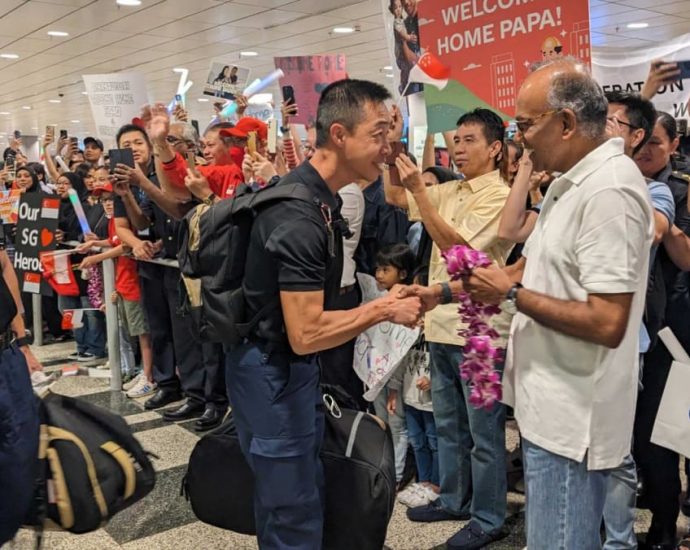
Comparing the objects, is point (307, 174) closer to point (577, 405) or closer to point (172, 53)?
point (577, 405)

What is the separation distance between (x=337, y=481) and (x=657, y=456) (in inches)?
50.5

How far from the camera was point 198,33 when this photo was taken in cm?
987

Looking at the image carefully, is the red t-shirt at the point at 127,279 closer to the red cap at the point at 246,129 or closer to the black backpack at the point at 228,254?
the red cap at the point at 246,129

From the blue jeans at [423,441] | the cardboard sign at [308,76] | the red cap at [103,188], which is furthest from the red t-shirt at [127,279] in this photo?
the blue jeans at [423,441]

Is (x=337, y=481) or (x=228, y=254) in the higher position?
(x=228, y=254)

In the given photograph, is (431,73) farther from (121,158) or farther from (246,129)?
(121,158)

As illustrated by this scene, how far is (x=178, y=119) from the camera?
4762 millimetres

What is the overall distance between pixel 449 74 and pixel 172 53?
9143 mm

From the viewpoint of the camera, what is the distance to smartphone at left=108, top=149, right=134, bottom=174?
424cm

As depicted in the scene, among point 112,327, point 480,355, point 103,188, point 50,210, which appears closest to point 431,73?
point 480,355

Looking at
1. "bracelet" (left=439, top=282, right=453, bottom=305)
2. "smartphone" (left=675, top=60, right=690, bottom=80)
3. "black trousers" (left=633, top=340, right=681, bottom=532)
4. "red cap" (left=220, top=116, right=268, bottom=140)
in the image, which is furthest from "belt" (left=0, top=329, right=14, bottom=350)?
"smartphone" (left=675, top=60, right=690, bottom=80)

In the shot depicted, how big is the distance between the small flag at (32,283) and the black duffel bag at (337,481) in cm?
328

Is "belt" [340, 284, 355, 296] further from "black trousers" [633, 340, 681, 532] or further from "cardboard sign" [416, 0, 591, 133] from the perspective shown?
"black trousers" [633, 340, 681, 532]

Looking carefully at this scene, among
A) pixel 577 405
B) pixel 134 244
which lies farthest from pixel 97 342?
pixel 577 405
